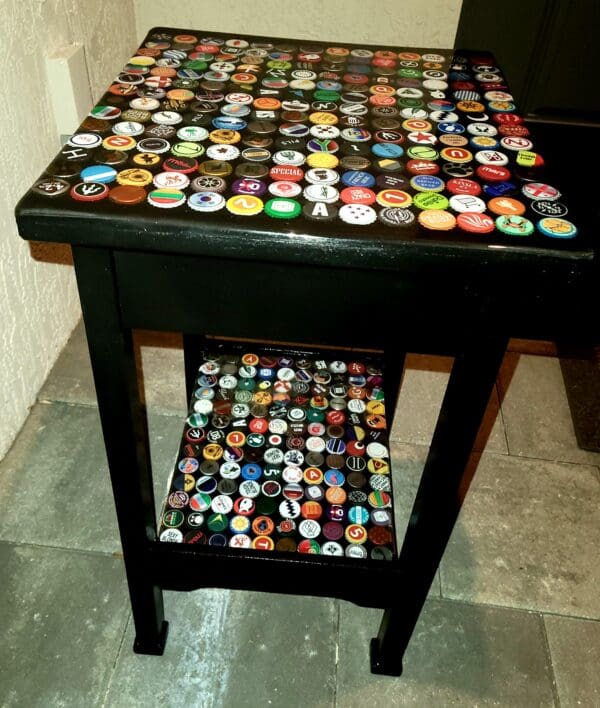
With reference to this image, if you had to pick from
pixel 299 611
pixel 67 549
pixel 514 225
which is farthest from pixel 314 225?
pixel 67 549

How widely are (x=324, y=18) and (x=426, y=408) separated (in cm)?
107

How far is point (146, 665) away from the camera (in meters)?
1.05

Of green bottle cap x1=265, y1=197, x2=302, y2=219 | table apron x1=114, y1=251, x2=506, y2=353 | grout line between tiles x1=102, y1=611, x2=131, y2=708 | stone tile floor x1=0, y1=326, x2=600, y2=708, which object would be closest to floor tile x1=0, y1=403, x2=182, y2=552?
stone tile floor x1=0, y1=326, x2=600, y2=708

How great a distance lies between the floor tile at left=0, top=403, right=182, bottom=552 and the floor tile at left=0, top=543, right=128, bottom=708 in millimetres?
41

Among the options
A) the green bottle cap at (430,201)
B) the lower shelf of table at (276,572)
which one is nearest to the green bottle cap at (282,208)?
the green bottle cap at (430,201)

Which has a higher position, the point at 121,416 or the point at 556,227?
the point at 556,227

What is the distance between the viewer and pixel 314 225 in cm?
55

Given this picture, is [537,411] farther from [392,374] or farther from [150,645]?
[150,645]

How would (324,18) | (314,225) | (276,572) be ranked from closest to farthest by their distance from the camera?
(314,225), (276,572), (324,18)

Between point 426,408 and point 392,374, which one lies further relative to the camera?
point 426,408

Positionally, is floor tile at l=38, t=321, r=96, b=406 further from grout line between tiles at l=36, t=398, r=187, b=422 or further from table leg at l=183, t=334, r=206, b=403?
table leg at l=183, t=334, r=206, b=403

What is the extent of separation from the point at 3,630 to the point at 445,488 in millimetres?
798

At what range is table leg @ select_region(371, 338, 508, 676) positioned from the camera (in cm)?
64

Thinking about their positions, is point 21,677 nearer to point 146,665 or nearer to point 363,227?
point 146,665
